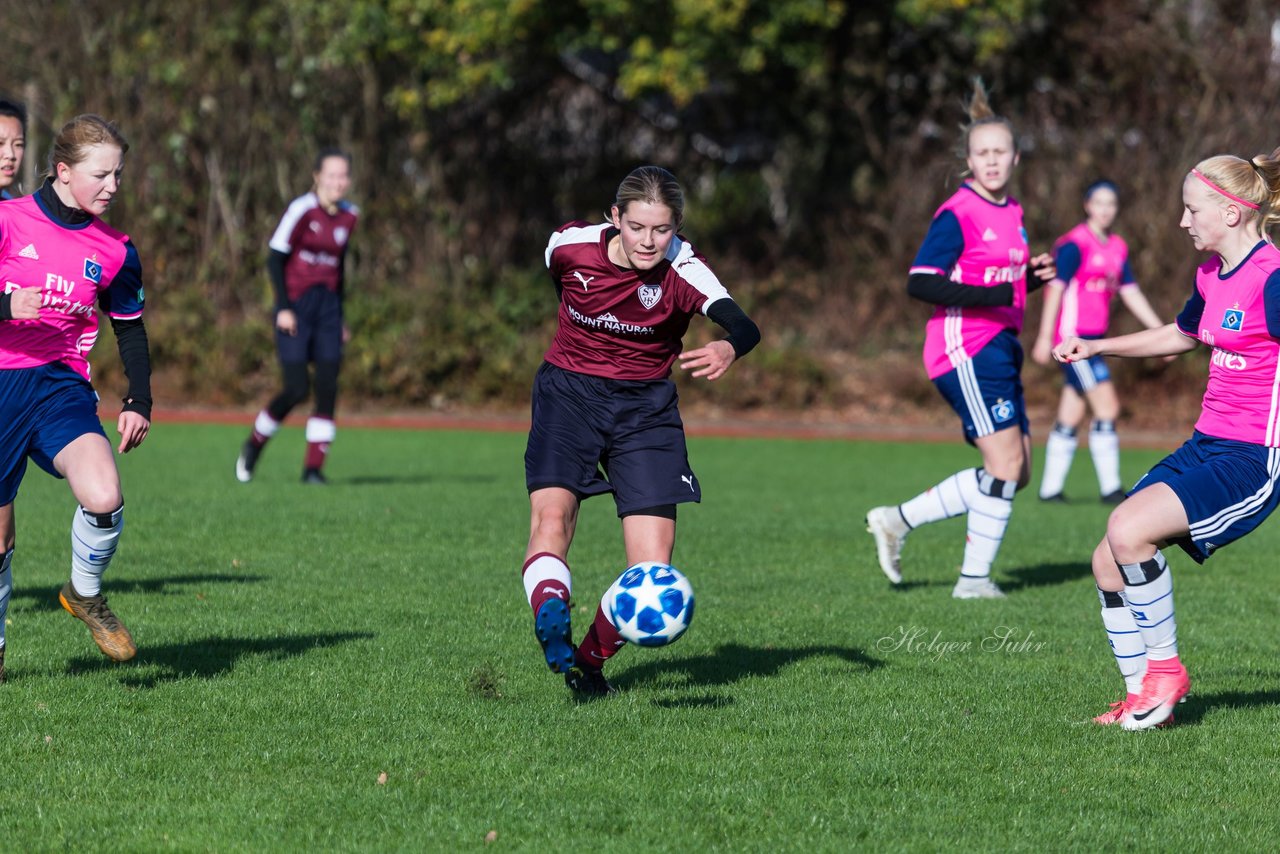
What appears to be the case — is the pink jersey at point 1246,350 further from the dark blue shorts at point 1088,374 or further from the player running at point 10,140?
the dark blue shorts at point 1088,374

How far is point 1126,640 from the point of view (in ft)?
17.8

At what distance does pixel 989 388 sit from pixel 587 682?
3228mm

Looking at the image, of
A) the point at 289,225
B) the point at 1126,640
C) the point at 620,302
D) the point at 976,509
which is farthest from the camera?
the point at 289,225

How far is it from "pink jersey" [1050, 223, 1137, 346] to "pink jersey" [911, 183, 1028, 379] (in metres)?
4.26

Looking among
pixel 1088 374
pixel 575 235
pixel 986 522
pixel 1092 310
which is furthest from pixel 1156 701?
pixel 1092 310

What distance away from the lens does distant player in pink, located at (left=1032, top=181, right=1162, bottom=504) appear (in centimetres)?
1201

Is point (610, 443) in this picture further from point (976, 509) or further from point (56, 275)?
point (976, 509)

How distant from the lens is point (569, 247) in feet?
18.3

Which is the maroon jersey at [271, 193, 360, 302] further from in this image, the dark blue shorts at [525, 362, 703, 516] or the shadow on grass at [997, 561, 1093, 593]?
the dark blue shorts at [525, 362, 703, 516]

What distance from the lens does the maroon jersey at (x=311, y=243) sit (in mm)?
12031

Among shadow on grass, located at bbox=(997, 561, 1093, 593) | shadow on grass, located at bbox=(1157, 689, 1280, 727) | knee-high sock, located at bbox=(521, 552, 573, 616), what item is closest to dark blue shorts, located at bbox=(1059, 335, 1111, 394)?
shadow on grass, located at bbox=(997, 561, 1093, 593)

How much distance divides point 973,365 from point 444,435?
10434 mm

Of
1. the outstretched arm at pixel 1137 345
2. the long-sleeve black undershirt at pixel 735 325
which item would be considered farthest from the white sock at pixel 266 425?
the outstretched arm at pixel 1137 345

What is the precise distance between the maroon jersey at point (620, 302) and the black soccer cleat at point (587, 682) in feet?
3.46
